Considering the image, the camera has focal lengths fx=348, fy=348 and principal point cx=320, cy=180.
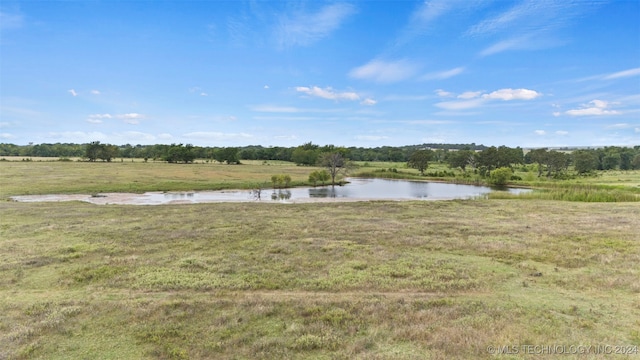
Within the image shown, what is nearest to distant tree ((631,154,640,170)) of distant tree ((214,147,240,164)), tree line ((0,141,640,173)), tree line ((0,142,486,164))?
tree line ((0,141,640,173))

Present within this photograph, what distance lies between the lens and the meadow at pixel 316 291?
22.7ft

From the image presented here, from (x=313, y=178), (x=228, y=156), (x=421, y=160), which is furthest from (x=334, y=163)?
(x=228, y=156)

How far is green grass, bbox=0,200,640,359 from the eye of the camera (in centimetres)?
700

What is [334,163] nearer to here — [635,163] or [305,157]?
[305,157]

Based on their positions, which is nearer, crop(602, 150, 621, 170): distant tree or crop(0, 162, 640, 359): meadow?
crop(0, 162, 640, 359): meadow

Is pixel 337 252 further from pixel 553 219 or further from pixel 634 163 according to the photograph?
pixel 634 163

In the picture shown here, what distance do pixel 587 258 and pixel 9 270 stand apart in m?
20.0

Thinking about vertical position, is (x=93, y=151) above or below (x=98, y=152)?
above

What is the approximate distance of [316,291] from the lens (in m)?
9.79

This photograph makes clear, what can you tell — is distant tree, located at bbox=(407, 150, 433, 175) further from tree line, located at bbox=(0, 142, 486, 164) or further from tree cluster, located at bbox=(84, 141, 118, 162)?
tree cluster, located at bbox=(84, 141, 118, 162)

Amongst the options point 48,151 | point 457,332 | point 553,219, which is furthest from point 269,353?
point 48,151

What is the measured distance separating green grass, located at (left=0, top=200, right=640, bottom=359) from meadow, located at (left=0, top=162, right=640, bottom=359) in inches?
1.8

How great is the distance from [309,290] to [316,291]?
209mm

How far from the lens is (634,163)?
348ft
